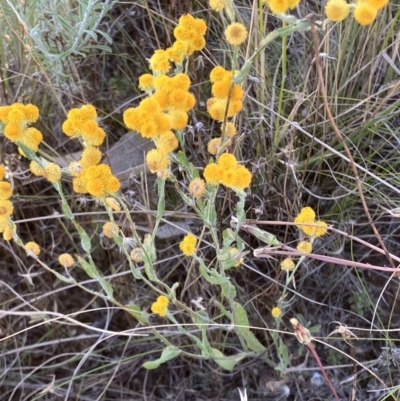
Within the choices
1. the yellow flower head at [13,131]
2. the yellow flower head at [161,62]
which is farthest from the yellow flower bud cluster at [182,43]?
the yellow flower head at [13,131]

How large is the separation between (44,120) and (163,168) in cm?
65

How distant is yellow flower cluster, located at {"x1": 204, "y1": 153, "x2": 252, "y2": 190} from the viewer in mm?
750

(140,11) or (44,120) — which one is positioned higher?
(140,11)

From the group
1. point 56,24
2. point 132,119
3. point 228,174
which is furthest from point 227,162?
point 56,24

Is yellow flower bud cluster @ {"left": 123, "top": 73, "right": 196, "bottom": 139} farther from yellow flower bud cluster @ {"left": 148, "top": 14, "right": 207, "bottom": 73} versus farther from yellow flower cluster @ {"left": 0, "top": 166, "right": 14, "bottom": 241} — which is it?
yellow flower cluster @ {"left": 0, "top": 166, "right": 14, "bottom": 241}

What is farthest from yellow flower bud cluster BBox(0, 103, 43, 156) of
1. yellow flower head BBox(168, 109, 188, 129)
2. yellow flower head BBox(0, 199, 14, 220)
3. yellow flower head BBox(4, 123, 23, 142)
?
A: yellow flower head BBox(168, 109, 188, 129)

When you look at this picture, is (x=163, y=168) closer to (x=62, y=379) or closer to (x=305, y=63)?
(x=305, y=63)

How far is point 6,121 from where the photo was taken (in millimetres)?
817

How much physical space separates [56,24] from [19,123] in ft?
1.34

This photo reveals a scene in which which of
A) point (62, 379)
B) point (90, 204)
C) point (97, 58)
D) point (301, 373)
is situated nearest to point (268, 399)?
point (301, 373)

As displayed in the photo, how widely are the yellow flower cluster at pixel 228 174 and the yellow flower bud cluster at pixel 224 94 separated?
0.06 metres

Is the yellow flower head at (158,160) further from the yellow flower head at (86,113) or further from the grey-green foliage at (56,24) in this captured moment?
the grey-green foliage at (56,24)

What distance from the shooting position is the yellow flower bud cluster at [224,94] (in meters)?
0.75

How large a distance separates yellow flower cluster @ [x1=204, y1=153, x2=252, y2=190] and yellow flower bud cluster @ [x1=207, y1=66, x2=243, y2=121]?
6 centimetres
